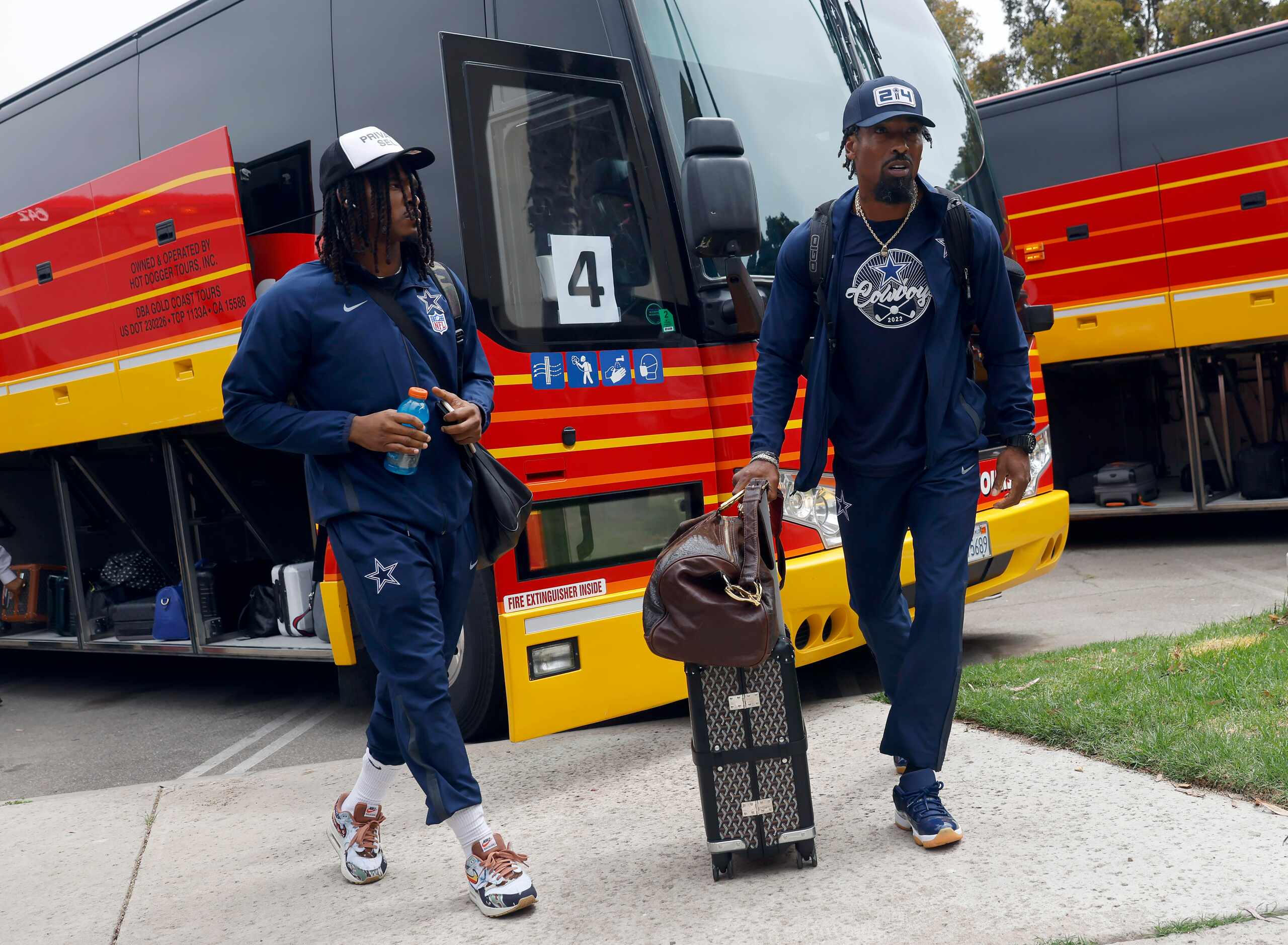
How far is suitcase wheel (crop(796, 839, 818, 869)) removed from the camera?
3.19 meters

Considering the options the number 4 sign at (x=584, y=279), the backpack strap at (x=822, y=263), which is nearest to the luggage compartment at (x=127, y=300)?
the number 4 sign at (x=584, y=279)

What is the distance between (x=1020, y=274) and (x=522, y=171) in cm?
211

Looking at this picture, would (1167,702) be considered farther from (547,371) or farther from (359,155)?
(359,155)

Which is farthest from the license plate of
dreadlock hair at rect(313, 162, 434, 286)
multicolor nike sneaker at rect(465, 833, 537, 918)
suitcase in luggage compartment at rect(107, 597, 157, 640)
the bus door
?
suitcase in luggage compartment at rect(107, 597, 157, 640)

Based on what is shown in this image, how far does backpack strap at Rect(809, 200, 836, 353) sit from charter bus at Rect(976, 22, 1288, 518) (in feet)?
21.2

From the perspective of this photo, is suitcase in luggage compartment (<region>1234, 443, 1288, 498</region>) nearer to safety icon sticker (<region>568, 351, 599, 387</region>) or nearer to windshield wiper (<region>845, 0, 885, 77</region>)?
windshield wiper (<region>845, 0, 885, 77</region>)

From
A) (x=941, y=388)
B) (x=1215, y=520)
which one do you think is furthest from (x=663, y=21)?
(x=1215, y=520)

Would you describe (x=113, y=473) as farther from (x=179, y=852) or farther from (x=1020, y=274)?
(x=1020, y=274)

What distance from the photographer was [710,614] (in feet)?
9.85

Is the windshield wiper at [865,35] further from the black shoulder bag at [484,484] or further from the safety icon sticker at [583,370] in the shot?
the black shoulder bag at [484,484]

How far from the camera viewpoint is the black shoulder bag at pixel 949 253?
3.32 meters

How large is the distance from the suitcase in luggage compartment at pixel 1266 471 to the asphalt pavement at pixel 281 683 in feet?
1.26

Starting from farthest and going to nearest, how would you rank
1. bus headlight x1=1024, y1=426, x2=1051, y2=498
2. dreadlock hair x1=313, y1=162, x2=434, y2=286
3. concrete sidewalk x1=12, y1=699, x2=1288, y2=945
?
1. bus headlight x1=1024, y1=426, x2=1051, y2=498
2. dreadlock hair x1=313, y1=162, x2=434, y2=286
3. concrete sidewalk x1=12, y1=699, x2=1288, y2=945

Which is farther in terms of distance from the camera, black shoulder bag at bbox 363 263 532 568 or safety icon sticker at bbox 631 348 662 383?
safety icon sticker at bbox 631 348 662 383
